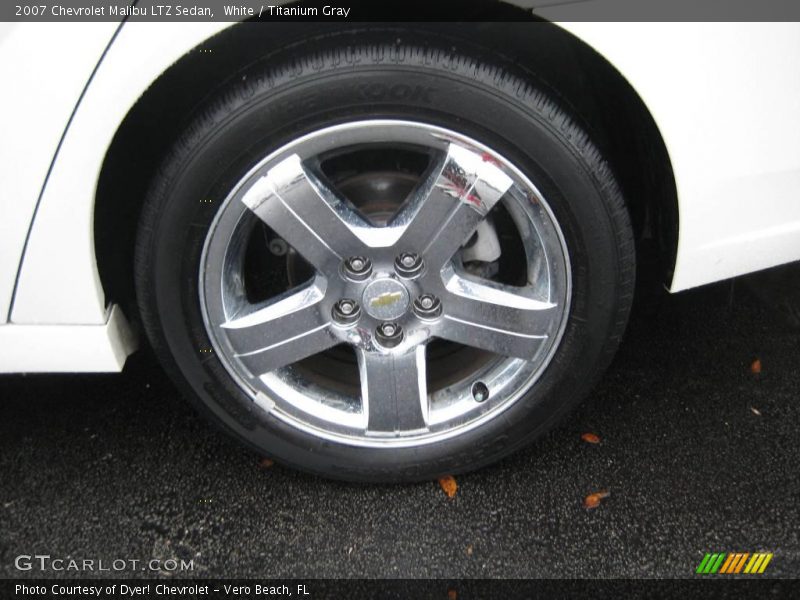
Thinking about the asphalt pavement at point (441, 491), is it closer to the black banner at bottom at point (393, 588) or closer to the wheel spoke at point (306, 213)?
the black banner at bottom at point (393, 588)

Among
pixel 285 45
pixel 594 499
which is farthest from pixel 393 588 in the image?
pixel 285 45

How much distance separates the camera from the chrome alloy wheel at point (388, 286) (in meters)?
1.51

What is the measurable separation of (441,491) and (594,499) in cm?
36

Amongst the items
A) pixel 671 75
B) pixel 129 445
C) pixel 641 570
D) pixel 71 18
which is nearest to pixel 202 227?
pixel 71 18

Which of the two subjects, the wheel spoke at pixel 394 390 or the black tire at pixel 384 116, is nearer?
the black tire at pixel 384 116

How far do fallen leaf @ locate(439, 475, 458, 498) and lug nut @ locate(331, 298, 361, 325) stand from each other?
18.5 inches

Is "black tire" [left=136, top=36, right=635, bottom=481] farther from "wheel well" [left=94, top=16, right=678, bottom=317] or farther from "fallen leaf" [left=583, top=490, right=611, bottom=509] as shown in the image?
"fallen leaf" [left=583, top=490, right=611, bottom=509]

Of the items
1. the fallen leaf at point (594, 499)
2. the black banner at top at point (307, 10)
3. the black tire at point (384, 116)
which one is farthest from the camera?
the fallen leaf at point (594, 499)

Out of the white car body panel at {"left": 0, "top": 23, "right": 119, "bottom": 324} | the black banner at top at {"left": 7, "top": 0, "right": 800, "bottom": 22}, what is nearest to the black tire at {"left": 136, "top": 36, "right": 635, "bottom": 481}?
the black banner at top at {"left": 7, "top": 0, "right": 800, "bottom": 22}

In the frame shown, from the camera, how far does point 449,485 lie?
6.15ft

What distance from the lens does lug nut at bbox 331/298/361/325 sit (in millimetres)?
1657

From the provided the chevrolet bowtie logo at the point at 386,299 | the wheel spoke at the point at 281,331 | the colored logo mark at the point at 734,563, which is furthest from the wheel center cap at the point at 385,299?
the colored logo mark at the point at 734,563

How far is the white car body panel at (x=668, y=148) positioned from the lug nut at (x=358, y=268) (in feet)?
1.67

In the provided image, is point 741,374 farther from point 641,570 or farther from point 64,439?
point 64,439
